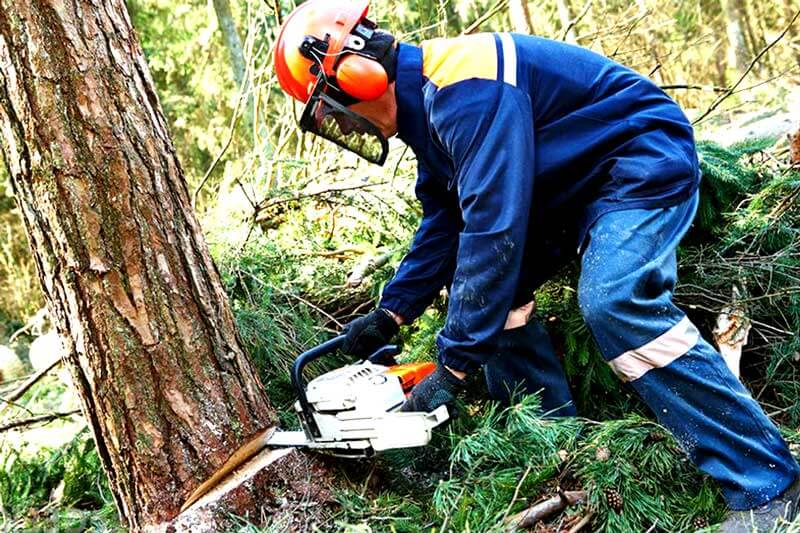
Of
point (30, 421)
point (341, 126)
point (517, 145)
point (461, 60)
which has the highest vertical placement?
point (461, 60)

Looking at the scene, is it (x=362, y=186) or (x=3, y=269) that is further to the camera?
(x=3, y=269)

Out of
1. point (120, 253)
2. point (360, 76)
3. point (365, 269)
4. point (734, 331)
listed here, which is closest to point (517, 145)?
point (360, 76)

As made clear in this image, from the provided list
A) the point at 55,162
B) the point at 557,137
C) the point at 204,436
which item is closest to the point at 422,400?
the point at 204,436

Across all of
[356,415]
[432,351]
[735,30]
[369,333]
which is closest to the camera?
[356,415]

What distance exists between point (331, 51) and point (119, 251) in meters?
0.87

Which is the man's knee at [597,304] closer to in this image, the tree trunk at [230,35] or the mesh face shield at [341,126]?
the mesh face shield at [341,126]

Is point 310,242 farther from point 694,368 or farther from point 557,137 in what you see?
point 694,368

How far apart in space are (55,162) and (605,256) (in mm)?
1558

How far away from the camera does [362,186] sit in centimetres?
368

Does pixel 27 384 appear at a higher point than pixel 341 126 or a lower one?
lower

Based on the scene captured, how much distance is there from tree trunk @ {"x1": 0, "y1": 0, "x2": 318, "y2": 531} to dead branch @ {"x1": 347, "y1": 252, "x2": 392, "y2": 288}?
3.97ft

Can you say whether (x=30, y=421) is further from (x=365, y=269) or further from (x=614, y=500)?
(x=614, y=500)

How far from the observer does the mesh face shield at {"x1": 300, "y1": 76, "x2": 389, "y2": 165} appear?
222cm

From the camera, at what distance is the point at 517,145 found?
197 centimetres
